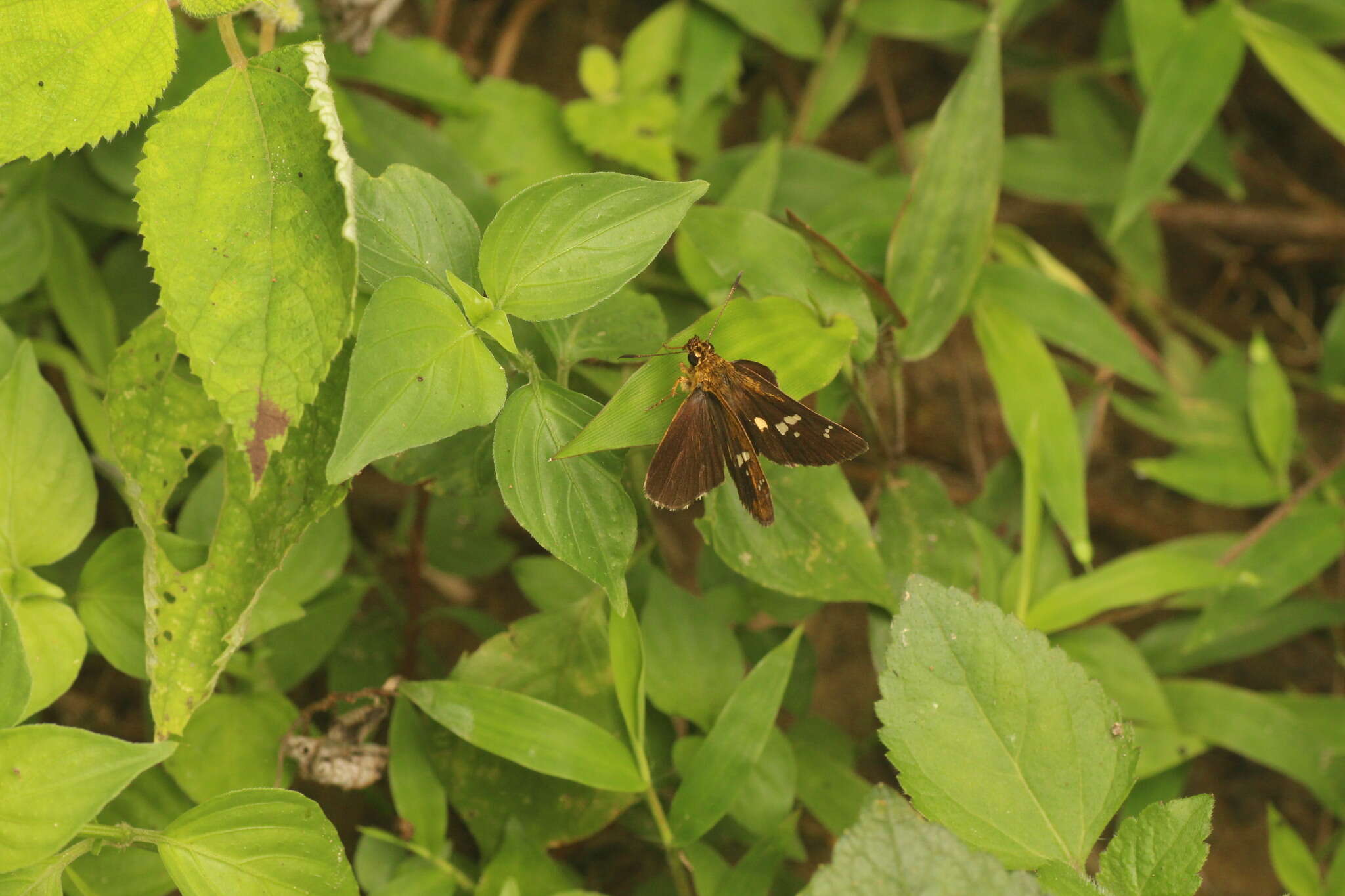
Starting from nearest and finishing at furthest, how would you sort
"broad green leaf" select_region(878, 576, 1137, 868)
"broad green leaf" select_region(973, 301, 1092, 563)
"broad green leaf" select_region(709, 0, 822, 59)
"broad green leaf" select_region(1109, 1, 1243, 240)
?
"broad green leaf" select_region(878, 576, 1137, 868), "broad green leaf" select_region(973, 301, 1092, 563), "broad green leaf" select_region(1109, 1, 1243, 240), "broad green leaf" select_region(709, 0, 822, 59)

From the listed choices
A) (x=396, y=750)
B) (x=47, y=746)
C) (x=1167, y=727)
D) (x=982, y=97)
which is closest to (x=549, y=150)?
(x=982, y=97)

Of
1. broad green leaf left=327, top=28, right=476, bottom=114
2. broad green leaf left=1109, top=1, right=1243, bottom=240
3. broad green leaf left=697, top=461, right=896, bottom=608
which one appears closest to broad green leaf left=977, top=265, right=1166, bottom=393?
broad green leaf left=1109, top=1, right=1243, bottom=240

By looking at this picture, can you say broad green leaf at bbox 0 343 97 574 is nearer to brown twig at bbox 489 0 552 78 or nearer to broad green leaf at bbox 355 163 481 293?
broad green leaf at bbox 355 163 481 293

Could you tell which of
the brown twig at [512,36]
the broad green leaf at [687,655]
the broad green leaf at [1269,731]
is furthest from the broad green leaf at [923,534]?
the brown twig at [512,36]

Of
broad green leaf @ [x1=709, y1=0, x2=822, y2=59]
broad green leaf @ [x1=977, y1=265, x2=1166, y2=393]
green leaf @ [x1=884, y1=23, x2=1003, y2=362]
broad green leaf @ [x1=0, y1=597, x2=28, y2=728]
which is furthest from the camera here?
broad green leaf @ [x1=709, y1=0, x2=822, y2=59]

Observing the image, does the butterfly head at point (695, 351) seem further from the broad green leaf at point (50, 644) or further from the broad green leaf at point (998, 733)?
the broad green leaf at point (50, 644)

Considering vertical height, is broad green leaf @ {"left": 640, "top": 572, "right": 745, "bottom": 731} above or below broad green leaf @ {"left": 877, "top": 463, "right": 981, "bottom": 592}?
below
